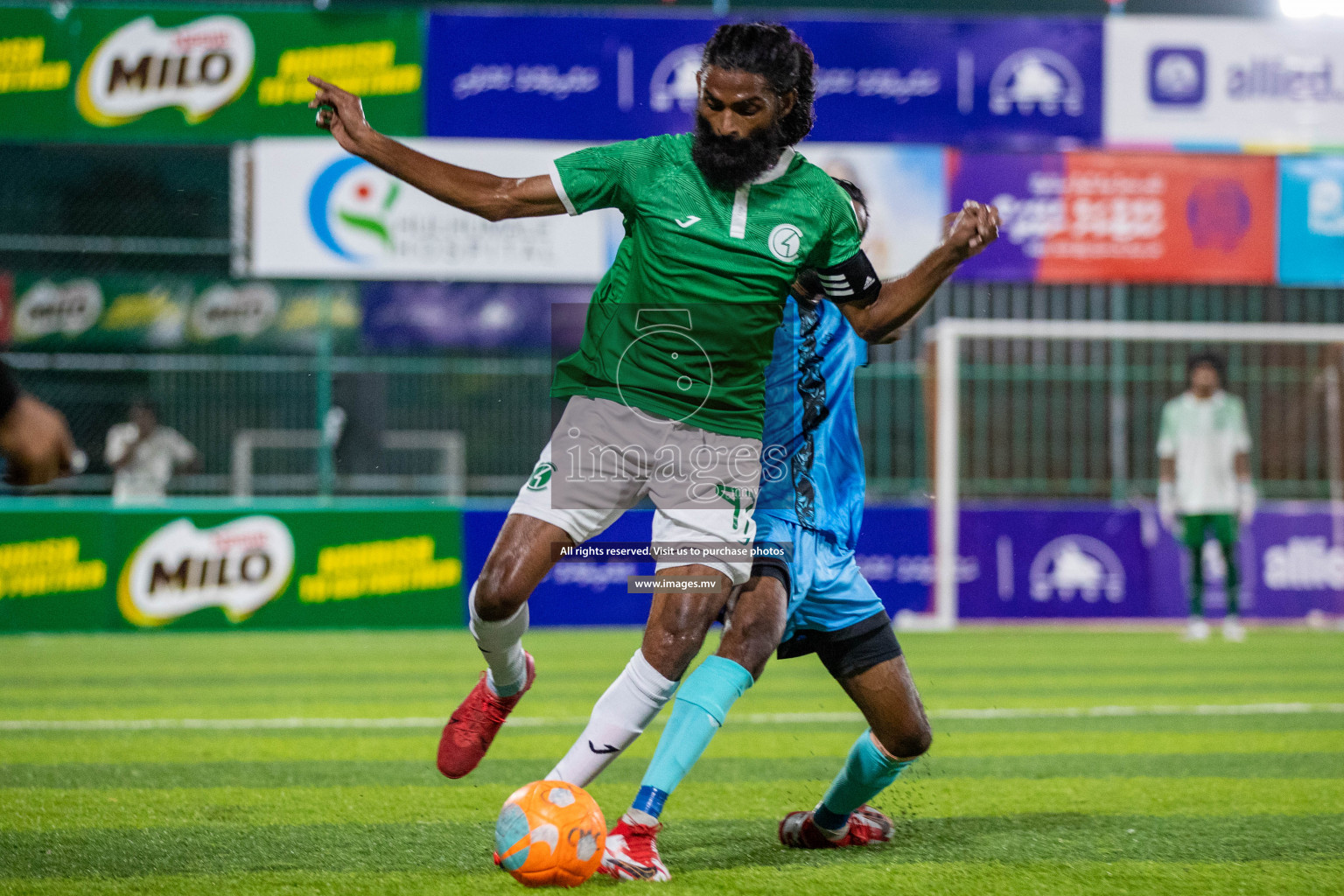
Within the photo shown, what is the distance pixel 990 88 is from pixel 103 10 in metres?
8.15

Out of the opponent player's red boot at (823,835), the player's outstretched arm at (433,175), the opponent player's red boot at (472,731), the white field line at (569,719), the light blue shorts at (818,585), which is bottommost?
the white field line at (569,719)

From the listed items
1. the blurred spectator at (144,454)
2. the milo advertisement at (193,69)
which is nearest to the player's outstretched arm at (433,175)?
the milo advertisement at (193,69)

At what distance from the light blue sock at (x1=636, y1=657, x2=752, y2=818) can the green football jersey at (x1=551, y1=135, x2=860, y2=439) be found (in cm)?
61

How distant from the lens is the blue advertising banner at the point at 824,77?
13680 millimetres

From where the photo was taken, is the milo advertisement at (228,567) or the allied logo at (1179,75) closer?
the milo advertisement at (228,567)

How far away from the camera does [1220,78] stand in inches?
557

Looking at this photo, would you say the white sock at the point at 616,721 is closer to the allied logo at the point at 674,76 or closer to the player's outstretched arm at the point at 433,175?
the player's outstretched arm at the point at 433,175

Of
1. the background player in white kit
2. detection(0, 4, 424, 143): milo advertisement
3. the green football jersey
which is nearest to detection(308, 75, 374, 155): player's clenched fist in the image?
the green football jersey

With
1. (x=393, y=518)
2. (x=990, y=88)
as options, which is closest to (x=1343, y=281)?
(x=990, y=88)

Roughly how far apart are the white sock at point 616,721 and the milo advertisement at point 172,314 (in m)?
13.8

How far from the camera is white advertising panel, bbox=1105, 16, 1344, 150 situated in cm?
1412

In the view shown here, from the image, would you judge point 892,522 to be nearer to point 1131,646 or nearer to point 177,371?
point 1131,646

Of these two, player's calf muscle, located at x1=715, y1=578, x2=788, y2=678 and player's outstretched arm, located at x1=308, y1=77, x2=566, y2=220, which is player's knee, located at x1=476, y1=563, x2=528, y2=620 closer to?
player's calf muscle, located at x1=715, y1=578, x2=788, y2=678

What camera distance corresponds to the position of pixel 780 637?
12.5 ft
